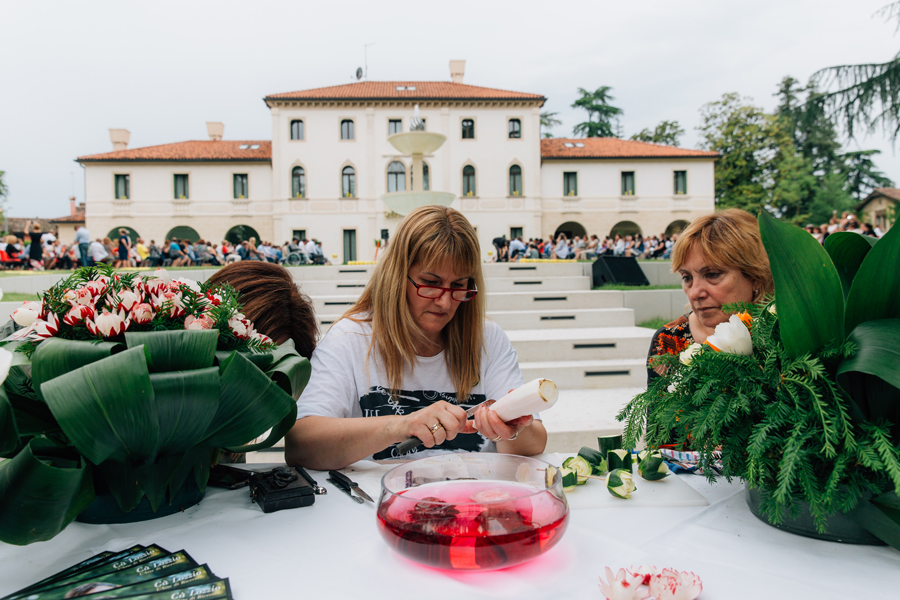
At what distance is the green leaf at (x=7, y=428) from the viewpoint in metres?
0.73

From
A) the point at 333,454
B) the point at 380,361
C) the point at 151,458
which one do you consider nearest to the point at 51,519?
the point at 151,458

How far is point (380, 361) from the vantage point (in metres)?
1.76

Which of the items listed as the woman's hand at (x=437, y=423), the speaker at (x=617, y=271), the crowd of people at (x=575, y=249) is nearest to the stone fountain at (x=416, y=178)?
the speaker at (x=617, y=271)

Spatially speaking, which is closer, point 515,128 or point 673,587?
point 673,587

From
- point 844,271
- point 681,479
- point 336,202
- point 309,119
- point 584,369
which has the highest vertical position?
point 309,119

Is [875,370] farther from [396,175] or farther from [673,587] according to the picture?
[396,175]

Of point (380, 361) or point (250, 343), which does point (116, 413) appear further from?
point (380, 361)

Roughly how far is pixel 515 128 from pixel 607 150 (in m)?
5.34

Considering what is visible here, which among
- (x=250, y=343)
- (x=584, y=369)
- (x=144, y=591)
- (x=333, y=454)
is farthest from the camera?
(x=584, y=369)

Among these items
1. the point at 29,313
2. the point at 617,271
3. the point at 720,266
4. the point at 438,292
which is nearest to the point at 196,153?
the point at 617,271

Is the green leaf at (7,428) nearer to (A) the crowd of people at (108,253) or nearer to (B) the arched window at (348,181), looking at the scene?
(A) the crowd of people at (108,253)

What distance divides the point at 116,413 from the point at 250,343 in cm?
30

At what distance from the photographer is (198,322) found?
90 centimetres

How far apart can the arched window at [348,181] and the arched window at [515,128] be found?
823 centimetres
